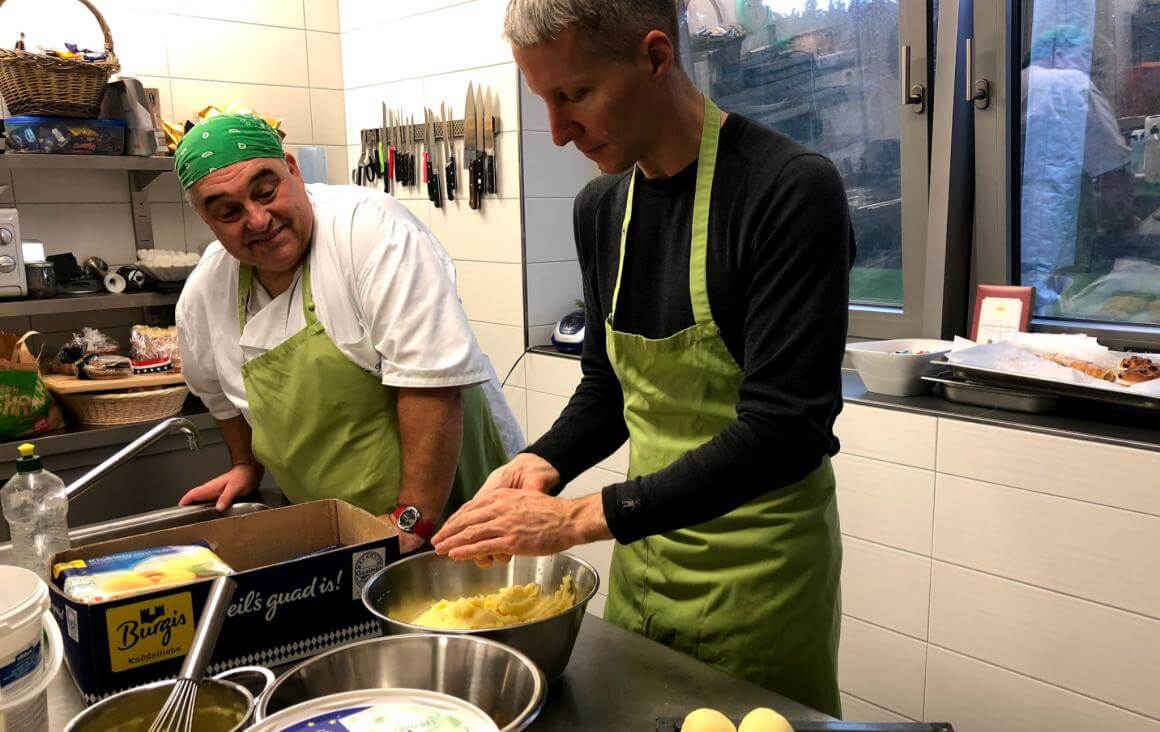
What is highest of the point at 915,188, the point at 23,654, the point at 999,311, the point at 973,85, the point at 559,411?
the point at 973,85

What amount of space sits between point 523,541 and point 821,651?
0.49m

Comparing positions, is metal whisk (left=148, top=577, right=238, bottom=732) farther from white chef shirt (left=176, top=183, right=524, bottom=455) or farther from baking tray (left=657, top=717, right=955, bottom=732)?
white chef shirt (left=176, top=183, right=524, bottom=455)

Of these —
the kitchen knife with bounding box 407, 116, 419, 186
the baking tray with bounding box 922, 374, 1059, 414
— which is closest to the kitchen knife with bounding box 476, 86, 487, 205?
the kitchen knife with bounding box 407, 116, 419, 186

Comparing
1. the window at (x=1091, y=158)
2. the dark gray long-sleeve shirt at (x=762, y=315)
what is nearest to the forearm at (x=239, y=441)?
the dark gray long-sleeve shirt at (x=762, y=315)

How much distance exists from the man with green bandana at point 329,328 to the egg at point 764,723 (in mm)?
760

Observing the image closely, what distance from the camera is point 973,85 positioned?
7.23 ft

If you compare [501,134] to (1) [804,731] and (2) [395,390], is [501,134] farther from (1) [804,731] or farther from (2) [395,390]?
(1) [804,731]

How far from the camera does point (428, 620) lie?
1.06m

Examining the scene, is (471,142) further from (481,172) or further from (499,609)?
(499,609)

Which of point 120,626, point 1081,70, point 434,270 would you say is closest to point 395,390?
point 434,270

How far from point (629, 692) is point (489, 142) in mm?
2132

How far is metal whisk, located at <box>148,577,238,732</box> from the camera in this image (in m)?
0.85

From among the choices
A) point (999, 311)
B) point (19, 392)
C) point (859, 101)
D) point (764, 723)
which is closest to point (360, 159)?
point (19, 392)

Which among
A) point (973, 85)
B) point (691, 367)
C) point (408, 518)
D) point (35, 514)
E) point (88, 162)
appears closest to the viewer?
point (691, 367)
